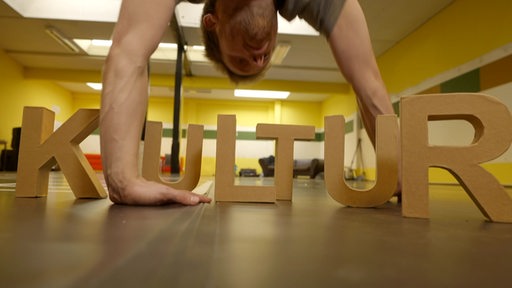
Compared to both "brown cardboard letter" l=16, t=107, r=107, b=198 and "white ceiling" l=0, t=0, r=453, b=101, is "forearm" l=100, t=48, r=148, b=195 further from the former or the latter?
"white ceiling" l=0, t=0, r=453, b=101

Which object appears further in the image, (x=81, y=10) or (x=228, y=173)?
(x=81, y=10)

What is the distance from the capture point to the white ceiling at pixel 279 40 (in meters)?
4.72

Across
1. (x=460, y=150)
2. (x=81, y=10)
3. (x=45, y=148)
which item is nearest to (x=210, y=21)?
(x=45, y=148)

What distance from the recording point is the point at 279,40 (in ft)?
18.4

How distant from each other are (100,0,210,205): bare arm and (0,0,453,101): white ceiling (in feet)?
13.5

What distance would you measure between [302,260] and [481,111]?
64 centimetres

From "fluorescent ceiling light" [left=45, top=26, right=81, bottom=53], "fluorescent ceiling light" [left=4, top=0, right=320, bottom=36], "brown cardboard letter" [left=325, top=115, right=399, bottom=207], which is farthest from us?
"fluorescent ceiling light" [left=45, top=26, right=81, bottom=53]

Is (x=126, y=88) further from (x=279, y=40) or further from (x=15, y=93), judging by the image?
(x=15, y=93)

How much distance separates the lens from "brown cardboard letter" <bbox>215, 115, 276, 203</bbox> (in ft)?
3.58

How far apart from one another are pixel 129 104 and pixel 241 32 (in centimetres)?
38

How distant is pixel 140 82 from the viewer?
972mm

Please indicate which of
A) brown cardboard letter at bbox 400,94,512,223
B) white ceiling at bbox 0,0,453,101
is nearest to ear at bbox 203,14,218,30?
brown cardboard letter at bbox 400,94,512,223

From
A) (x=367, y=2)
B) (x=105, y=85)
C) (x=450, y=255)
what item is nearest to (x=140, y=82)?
(x=105, y=85)

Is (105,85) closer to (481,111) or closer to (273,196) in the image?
(273,196)
